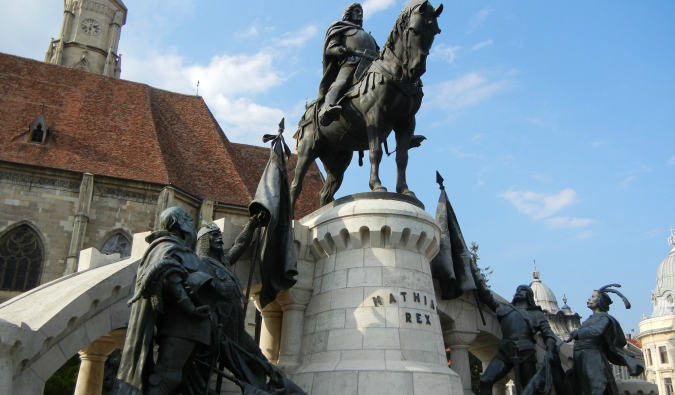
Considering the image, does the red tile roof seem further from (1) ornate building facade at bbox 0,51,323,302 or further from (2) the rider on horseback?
(2) the rider on horseback

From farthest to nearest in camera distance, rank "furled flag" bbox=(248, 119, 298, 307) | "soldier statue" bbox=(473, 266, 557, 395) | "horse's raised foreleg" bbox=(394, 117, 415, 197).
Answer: "horse's raised foreleg" bbox=(394, 117, 415, 197), "soldier statue" bbox=(473, 266, 557, 395), "furled flag" bbox=(248, 119, 298, 307)

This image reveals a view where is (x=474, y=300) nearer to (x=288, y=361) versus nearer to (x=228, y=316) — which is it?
(x=288, y=361)

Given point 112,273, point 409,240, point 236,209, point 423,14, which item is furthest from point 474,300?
point 236,209

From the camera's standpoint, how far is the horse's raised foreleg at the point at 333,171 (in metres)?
8.48

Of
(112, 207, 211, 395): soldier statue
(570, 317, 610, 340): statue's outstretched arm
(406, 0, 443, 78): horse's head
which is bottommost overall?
(112, 207, 211, 395): soldier statue

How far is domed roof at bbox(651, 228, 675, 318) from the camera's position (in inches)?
1873

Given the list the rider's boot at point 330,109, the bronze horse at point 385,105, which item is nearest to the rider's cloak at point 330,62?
the bronze horse at point 385,105

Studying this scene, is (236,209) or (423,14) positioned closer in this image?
(423,14)

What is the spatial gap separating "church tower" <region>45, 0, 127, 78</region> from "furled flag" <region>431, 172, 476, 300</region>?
1540 inches

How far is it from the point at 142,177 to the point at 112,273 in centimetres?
1715

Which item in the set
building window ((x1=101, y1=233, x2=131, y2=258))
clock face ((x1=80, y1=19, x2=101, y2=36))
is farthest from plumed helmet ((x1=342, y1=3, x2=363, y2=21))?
clock face ((x1=80, y1=19, x2=101, y2=36))

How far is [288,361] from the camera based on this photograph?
22.6 feet

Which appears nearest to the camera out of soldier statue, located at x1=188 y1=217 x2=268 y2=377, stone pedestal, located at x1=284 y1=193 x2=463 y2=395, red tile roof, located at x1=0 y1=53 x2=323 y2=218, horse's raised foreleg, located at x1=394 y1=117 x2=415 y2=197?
soldier statue, located at x1=188 y1=217 x2=268 y2=377

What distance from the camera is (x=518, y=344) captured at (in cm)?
748
